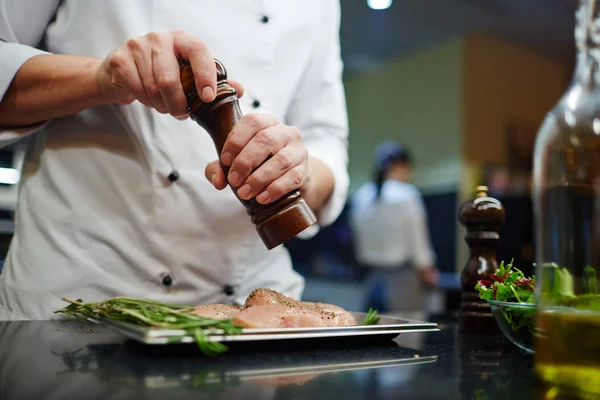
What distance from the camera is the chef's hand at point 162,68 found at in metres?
0.76

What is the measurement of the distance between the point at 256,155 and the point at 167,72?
0.52 ft

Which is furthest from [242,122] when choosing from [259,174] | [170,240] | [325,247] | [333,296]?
[325,247]

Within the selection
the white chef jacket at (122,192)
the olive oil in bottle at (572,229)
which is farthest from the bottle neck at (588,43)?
the white chef jacket at (122,192)

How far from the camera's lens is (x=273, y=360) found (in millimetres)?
605

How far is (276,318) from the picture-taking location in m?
0.67

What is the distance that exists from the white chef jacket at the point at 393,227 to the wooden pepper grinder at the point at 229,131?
10.5 feet

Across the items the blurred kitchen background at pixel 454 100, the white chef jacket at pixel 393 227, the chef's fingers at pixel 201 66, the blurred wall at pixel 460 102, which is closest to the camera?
the chef's fingers at pixel 201 66

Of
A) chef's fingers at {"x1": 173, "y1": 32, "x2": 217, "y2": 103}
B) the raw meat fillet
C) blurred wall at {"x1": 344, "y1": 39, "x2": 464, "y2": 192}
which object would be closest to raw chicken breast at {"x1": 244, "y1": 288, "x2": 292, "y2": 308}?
the raw meat fillet

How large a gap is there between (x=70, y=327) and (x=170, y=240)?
9.6 inches

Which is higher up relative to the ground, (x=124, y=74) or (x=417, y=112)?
(x=417, y=112)

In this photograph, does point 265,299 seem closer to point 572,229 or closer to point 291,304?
point 291,304

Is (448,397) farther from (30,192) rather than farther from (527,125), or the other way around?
(527,125)

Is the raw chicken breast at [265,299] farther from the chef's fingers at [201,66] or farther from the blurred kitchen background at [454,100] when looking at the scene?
the blurred kitchen background at [454,100]

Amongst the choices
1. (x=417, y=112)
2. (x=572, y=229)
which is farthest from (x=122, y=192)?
(x=417, y=112)
